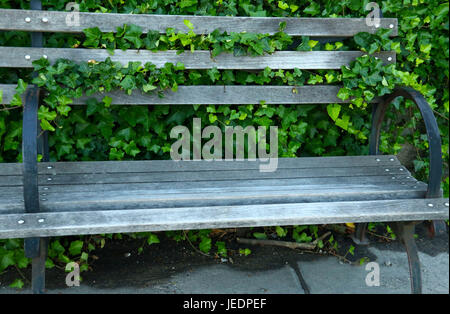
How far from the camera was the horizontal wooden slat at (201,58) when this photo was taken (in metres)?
2.12

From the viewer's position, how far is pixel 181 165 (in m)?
2.27

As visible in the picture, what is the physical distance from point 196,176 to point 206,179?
0.17 feet

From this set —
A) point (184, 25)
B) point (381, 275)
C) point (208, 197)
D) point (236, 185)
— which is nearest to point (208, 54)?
point (184, 25)

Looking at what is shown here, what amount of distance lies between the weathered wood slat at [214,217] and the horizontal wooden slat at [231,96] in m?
0.66

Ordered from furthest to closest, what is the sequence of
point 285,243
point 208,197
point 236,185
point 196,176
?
point 285,243, point 196,176, point 236,185, point 208,197

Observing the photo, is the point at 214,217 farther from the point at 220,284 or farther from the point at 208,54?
the point at 208,54

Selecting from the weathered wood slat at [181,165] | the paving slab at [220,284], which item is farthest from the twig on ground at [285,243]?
the weathered wood slat at [181,165]

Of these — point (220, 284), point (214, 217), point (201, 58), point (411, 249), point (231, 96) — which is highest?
point (201, 58)

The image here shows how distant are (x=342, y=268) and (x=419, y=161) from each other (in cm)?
87

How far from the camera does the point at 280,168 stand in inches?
→ 90.7

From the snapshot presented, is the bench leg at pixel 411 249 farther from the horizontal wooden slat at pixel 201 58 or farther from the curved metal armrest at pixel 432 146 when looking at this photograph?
the horizontal wooden slat at pixel 201 58
